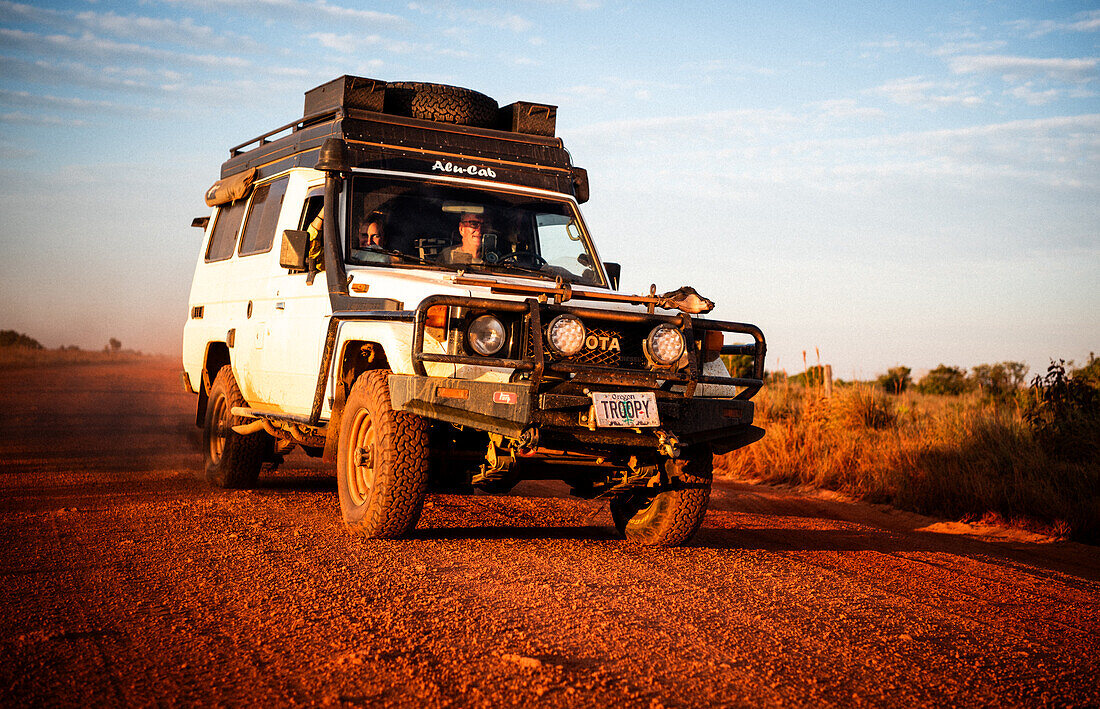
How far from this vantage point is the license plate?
5.44 meters

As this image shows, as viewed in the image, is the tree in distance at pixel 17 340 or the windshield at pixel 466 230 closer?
the windshield at pixel 466 230

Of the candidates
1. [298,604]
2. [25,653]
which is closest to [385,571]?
[298,604]

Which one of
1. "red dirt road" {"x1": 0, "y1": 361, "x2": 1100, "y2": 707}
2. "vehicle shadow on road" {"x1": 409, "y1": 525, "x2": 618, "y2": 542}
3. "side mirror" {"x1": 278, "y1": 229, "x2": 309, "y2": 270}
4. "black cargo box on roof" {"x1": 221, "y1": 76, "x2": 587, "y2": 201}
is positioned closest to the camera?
"red dirt road" {"x1": 0, "y1": 361, "x2": 1100, "y2": 707}

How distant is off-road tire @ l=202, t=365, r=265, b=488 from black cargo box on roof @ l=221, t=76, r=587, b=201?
1950 mm

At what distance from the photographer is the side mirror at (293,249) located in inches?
270

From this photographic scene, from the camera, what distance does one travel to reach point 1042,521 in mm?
8930

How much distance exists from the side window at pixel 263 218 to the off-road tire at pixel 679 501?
383cm

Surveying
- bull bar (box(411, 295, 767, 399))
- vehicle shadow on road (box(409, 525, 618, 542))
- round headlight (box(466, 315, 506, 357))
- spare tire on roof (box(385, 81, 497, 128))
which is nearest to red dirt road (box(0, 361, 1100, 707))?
vehicle shadow on road (box(409, 525, 618, 542))

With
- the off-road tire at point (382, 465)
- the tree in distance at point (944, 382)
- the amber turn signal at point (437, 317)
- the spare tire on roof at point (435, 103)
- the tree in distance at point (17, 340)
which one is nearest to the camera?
the amber turn signal at point (437, 317)

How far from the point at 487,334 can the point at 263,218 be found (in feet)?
12.3

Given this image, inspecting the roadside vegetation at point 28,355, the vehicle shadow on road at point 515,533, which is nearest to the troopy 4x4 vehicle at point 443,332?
the vehicle shadow on road at point 515,533

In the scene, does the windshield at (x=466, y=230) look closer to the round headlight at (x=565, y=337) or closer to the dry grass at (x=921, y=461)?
the round headlight at (x=565, y=337)

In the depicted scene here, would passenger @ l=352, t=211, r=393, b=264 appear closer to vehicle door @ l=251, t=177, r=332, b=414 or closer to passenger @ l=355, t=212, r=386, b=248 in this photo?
passenger @ l=355, t=212, r=386, b=248

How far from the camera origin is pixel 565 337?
18.2 feet
